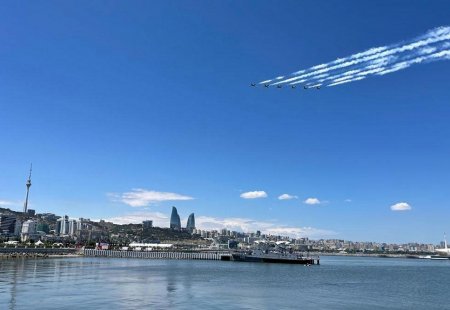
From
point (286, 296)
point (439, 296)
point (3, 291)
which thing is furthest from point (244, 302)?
point (439, 296)

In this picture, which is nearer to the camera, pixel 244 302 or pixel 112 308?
pixel 112 308

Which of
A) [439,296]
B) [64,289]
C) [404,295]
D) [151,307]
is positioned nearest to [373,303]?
[404,295]

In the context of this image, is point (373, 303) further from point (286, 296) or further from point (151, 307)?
point (151, 307)

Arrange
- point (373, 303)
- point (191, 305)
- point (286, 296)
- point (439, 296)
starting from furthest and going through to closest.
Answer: point (439, 296), point (286, 296), point (373, 303), point (191, 305)

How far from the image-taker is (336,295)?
72.9m

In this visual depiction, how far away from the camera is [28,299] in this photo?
5456 centimetres

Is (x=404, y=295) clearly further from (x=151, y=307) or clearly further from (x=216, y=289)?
(x=151, y=307)

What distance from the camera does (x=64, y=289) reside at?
2633 inches

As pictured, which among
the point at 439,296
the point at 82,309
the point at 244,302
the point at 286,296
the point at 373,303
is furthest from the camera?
the point at 439,296

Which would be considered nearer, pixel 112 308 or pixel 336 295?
pixel 112 308

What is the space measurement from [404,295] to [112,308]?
54.5 metres

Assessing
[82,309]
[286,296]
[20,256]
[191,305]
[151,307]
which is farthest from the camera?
[20,256]

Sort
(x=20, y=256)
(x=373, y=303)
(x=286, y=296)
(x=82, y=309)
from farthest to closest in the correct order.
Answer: (x=20, y=256), (x=286, y=296), (x=373, y=303), (x=82, y=309)

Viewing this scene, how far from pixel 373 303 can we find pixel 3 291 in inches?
2096
